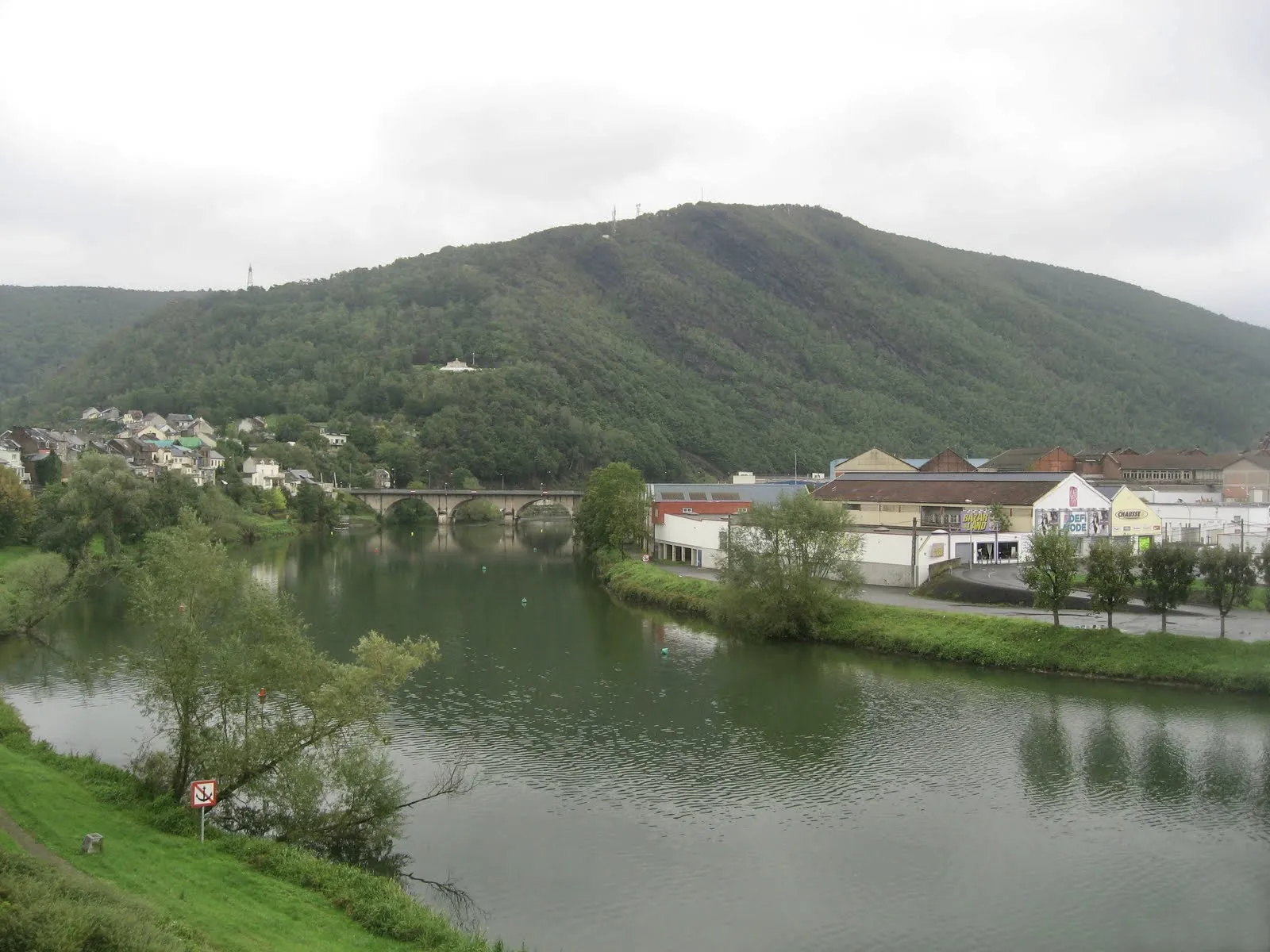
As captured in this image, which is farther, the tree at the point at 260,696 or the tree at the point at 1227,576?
the tree at the point at 1227,576

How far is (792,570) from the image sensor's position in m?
35.7

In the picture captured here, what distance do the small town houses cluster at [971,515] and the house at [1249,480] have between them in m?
0.07

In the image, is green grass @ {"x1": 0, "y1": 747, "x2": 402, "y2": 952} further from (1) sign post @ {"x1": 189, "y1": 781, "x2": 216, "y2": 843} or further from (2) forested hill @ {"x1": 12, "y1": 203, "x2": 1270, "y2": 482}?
(2) forested hill @ {"x1": 12, "y1": 203, "x2": 1270, "y2": 482}

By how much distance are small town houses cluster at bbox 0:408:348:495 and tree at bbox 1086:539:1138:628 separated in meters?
53.2

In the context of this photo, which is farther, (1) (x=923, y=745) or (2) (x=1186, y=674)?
(2) (x=1186, y=674)

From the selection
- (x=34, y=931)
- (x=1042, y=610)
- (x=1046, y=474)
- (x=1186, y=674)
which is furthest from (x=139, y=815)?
(x=1046, y=474)

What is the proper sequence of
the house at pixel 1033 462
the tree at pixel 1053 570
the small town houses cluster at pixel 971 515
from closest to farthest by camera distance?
the tree at pixel 1053 570, the small town houses cluster at pixel 971 515, the house at pixel 1033 462

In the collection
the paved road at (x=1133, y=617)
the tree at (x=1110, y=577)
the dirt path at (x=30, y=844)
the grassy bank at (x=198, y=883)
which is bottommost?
the grassy bank at (x=198, y=883)

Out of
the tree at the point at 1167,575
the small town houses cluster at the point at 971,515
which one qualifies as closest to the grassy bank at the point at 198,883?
the tree at the point at 1167,575

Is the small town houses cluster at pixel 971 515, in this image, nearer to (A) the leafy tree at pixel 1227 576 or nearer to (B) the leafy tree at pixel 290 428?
(A) the leafy tree at pixel 1227 576

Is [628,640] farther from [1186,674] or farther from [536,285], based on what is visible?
[536,285]

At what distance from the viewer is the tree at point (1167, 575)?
2986cm

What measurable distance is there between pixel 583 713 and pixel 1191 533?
3601cm

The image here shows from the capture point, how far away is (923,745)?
75.7 ft
